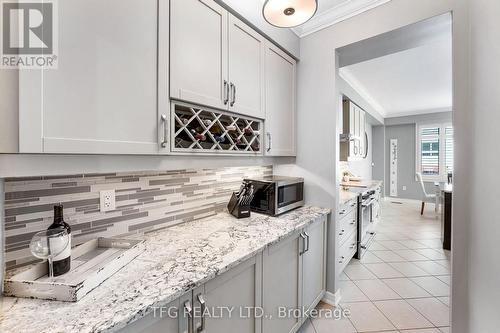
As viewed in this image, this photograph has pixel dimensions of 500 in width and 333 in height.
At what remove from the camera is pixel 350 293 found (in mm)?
2363

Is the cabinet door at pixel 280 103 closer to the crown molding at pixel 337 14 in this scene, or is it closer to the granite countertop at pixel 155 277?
the crown molding at pixel 337 14

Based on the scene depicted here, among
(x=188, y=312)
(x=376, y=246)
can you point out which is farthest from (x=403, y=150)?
(x=188, y=312)

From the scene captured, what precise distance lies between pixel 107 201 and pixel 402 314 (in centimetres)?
263

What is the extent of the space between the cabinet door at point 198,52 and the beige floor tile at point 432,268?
10.9 ft

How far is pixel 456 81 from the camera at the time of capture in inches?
57.1

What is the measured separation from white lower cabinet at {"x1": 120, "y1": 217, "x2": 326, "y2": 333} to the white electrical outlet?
0.71 meters

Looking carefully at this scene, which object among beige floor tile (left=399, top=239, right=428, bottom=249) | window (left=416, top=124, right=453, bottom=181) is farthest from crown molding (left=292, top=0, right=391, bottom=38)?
window (left=416, top=124, right=453, bottom=181)

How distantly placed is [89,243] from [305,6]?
5.33 ft

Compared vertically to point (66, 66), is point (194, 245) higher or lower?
lower

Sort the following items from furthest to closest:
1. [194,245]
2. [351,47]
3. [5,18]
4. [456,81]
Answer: [351,47], [456,81], [194,245], [5,18]

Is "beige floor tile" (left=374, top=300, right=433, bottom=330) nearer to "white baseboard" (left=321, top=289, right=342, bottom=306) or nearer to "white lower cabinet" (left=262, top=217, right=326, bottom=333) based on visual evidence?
"white baseboard" (left=321, top=289, right=342, bottom=306)

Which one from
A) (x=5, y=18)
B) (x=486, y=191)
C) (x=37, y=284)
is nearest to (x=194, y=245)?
(x=37, y=284)

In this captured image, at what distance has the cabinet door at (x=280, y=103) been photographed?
189 cm

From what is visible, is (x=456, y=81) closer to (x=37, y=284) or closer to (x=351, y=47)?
(x=351, y=47)
